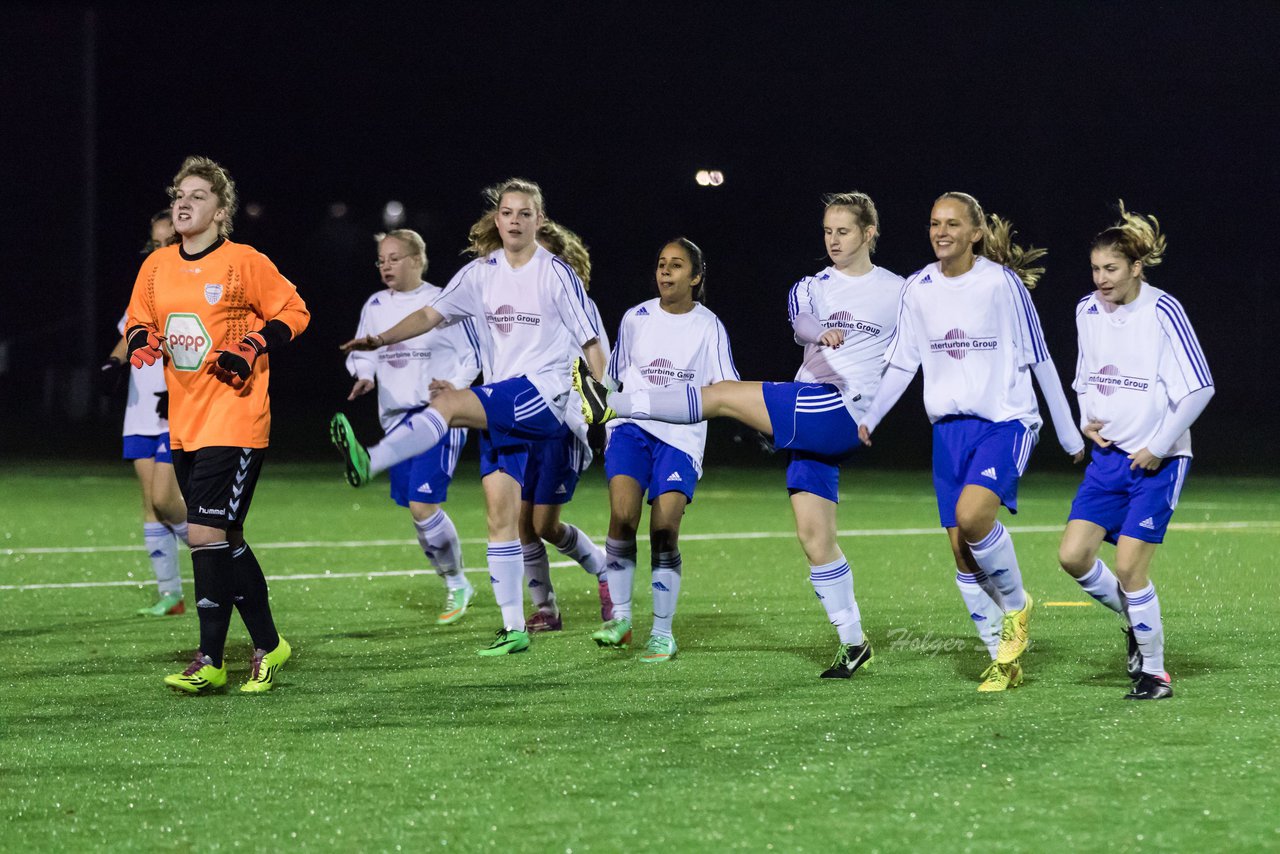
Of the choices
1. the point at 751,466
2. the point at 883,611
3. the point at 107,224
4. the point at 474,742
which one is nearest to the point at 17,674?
the point at 474,742

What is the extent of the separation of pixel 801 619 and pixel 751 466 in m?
12.8

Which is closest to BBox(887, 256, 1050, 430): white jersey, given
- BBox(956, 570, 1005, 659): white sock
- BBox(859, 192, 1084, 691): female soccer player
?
BBox(859, 192, 1084, 691): female soccer player

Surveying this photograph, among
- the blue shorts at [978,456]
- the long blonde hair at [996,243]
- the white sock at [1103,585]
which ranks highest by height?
the long blonde hair at [996,243]

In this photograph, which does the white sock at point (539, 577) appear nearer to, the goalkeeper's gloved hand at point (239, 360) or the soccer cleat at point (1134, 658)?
the goalkeeper's gloved hand at point (239, 360)

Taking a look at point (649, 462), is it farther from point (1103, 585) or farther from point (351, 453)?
point (1103, 585)

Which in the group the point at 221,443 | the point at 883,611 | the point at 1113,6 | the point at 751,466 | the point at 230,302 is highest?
the point at 1113,6

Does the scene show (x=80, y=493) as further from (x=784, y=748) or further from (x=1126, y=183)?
(x=1126, y=183)

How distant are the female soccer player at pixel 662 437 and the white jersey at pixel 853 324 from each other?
0.68 metres

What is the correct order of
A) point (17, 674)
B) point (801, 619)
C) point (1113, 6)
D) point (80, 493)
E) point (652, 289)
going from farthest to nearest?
1. point (652, 289)
2. point (1113, 6)
3. point (80, 493)
4. point (801, 619)
5. point (17, 674)

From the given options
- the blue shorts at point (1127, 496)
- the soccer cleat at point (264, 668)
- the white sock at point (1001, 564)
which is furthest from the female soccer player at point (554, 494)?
the blue shorts at point (1127, 496)

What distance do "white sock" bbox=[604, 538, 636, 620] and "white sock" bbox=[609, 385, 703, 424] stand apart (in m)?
0.95

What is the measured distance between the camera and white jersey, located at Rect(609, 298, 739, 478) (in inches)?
287

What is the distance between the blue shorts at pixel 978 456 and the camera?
612cm

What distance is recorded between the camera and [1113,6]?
96.5 ft
